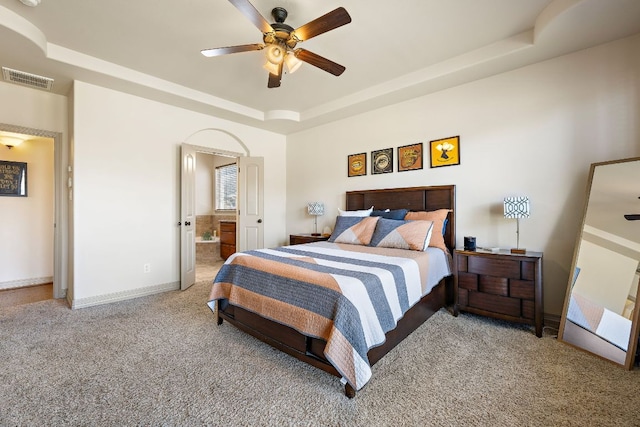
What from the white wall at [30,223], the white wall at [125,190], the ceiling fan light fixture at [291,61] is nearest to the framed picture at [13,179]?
the white wall at [30,223]

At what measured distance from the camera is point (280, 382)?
179cm

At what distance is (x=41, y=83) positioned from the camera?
321 cm

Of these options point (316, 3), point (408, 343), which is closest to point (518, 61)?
point (316, 3)

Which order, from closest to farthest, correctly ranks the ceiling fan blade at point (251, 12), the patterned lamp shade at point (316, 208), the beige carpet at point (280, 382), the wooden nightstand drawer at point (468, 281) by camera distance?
1. the beige carpet at point (280, 382)
2. the ceiling fan blade at point (251, 12)
3. the wooden nightstand drawer at point (468, 281)
4. the patterned lamp shade at point (316, 208)

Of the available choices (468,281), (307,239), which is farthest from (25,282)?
(468,281)

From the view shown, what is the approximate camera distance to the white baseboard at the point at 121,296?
3.19 meters

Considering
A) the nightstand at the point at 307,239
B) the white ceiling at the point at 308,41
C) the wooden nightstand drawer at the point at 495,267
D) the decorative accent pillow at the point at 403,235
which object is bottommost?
the wooden nightstand drawer at the point at 495,267

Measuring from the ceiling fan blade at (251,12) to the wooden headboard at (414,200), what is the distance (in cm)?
251

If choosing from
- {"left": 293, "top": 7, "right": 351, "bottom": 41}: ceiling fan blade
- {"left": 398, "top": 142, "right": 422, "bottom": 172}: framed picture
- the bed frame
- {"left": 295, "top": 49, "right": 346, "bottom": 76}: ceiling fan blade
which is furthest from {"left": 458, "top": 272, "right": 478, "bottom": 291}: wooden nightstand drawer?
{"left": 293, "top": 7, "right": 351, "bottom": 41}: ceiling fan blade

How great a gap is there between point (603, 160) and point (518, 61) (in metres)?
1.25

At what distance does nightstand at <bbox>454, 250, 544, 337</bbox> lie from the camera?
2.44 m

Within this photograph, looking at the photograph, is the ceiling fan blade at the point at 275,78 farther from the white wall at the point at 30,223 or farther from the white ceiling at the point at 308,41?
the white wall at the point at 30,223

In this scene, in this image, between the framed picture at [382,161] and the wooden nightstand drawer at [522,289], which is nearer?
the wooden nightstand drawer at [522,289]

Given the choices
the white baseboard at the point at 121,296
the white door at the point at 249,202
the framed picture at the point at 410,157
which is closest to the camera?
the white baseboard at the point at 121,296
